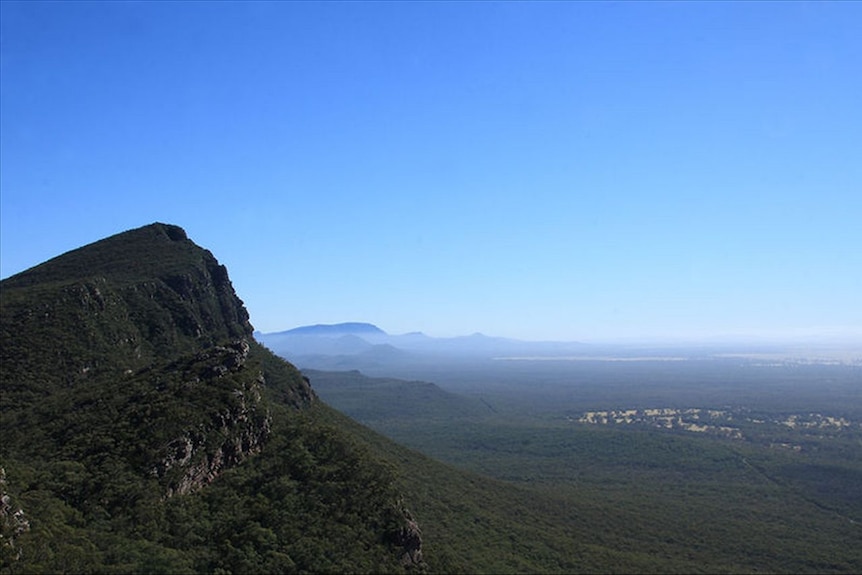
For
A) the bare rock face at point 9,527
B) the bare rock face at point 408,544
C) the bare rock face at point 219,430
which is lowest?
the bare rock face at point 408,544

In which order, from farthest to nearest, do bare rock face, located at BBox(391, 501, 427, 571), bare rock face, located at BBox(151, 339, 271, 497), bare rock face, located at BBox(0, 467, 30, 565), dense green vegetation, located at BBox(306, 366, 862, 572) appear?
1. dense green vegetation, located at BBox(306, 366, 862, 572)
2. bare rock face, located at BBox(391, 501, 427, 571)
3. bare rock face, located at BBox(151, 339, 271, 497)
4. bare rock face, located at BBox(0, 467, 30, 565)

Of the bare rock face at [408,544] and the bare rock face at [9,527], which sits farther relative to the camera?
the bare rock face at [408,544]

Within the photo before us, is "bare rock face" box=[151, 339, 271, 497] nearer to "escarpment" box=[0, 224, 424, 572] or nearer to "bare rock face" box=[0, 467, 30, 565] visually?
"escarpment" box=[0, 224, 424, 572]

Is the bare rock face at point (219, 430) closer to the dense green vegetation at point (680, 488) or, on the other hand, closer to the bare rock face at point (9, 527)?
the bare rock face at point (9, 527)

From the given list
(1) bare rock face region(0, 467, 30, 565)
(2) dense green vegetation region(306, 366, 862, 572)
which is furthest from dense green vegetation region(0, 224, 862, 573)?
(2) dense green vegetation region(306, 366, 862, 572)

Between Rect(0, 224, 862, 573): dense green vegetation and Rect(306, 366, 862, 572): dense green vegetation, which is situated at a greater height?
Rect(0, 224, 862, 573): dense green vegetation

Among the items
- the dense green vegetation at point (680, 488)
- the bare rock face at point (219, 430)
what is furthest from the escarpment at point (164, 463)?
the dense green vegetation at point (680, 488)

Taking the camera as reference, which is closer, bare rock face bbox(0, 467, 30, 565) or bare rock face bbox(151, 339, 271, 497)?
bare rock face bbox(0, 467, 30, 565)

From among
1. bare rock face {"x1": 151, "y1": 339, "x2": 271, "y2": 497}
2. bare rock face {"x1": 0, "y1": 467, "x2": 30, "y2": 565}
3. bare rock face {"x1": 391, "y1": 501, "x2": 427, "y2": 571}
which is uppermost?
bare rock face {"x1": 151, "y1": 339, "x2": 271, "y2": 497}

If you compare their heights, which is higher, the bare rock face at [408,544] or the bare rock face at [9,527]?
the bare rock face at [9,527]

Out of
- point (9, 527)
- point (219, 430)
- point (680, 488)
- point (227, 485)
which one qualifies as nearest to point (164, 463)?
point (227, 485)

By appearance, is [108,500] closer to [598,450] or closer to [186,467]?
[186,467]
